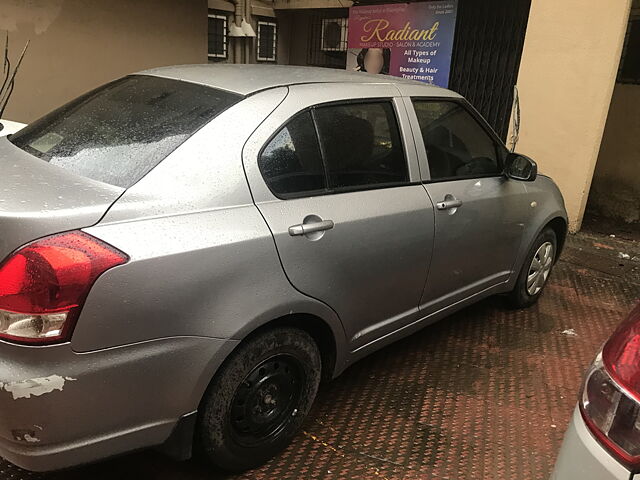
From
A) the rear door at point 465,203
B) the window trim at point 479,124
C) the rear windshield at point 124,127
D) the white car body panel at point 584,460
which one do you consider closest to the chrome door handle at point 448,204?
the rear door at point 465,203

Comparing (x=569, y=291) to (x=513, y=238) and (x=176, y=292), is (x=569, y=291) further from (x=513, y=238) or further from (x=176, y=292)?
(x=176, y=292)

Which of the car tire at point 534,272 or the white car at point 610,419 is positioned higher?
the white car at point 610,419

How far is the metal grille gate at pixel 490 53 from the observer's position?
718 cm

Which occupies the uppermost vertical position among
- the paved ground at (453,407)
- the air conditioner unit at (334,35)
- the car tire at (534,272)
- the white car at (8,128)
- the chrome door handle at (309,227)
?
the air conditioner unit at (334,35)

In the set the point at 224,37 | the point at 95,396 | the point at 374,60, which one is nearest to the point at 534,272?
the point at 95,396

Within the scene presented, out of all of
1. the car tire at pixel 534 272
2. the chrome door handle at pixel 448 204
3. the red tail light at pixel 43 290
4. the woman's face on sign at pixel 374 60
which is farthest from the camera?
the woman's face on sign at pixel 374 60

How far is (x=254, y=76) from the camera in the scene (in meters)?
2.68

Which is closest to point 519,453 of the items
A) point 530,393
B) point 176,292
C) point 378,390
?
point 530,393

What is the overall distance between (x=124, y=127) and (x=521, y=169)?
2510mm

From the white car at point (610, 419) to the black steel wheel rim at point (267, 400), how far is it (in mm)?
1199

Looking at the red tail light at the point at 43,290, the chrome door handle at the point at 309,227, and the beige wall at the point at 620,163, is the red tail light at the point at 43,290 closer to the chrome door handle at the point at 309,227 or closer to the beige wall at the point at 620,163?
the chrome door handle at the point at 309,227

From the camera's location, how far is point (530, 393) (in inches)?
128

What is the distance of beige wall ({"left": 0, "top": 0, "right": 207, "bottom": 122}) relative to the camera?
22.5ft

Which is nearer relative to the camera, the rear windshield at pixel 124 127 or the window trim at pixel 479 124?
the rear windshield at pixel 124 127
